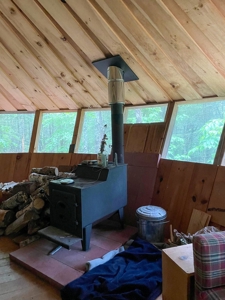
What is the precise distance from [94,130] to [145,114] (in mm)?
980

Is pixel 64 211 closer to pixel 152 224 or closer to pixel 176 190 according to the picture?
pixel 152 224

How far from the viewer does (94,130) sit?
13.2ft

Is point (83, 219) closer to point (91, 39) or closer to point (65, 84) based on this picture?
point (91, 39)

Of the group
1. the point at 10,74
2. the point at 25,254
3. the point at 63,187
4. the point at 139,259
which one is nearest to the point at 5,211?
the point at 25,254

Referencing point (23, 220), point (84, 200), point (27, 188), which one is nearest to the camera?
point (84, 200)

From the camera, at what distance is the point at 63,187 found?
227 cm

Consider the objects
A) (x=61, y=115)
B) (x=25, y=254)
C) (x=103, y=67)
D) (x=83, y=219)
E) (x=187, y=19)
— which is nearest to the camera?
(x=187, y=19)

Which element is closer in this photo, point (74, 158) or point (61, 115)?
point (74, 158)

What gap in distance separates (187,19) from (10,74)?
2.91m

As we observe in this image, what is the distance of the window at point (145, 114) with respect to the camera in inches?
131

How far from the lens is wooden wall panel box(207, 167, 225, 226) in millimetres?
2319

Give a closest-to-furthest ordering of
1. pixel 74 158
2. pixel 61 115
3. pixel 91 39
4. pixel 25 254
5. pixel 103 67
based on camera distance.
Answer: pixel 25 254, pixel 91 39, pixel 103 67, pixel 74 158, pixel 61 115

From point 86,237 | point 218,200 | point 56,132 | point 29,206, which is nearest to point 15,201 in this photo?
point 29,206

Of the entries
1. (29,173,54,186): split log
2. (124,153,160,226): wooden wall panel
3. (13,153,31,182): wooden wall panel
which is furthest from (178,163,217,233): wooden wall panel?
(13,153,31,182): wooden wall panel
